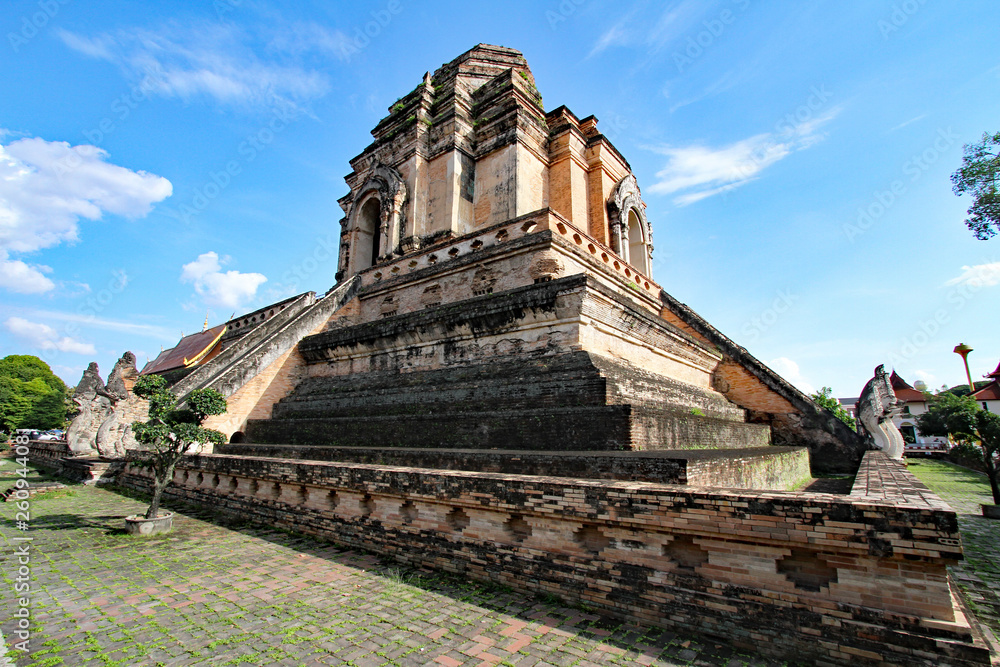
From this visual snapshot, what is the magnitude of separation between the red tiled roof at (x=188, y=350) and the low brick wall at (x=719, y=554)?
56.1 ft

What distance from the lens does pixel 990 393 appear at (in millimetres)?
42406

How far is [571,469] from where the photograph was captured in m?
4.35

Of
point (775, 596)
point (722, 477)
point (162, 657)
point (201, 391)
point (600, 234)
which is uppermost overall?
point (600, 234)

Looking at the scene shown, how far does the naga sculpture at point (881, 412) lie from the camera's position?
9273 mm

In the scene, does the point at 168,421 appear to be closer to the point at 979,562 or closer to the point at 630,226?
the point at 979,562

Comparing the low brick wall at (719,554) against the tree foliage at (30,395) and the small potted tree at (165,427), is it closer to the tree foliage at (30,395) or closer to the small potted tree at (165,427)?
the small potted tree at (165,427)

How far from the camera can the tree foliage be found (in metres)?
28.5

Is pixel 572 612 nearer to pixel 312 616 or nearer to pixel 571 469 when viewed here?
pixel 571 469

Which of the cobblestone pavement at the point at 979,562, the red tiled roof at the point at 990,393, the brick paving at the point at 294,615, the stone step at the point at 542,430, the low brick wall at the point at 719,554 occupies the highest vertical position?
the red tiled roof at the point at 990,393

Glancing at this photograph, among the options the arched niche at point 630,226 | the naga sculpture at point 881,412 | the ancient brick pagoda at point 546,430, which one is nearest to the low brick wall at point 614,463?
the ancient brick pagoda at point 546,430

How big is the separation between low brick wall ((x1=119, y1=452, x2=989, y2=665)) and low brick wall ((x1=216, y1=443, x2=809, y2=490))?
1.57 ft

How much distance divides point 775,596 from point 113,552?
249 inches

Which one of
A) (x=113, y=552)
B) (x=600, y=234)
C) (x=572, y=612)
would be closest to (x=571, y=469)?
(x=572, y=612)

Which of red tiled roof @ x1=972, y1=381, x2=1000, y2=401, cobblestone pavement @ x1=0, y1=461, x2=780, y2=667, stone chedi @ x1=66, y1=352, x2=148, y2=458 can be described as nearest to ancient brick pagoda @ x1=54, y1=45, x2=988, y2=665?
cobblestone pavement @ x1=0, y1=461, x2=780, y2=667
